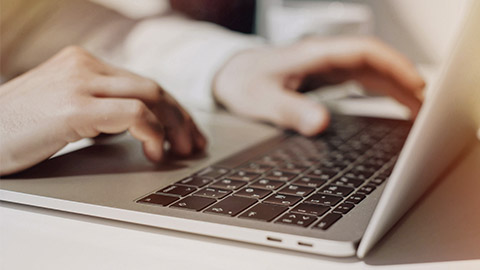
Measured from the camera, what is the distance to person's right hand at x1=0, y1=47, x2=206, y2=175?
416 millimetres

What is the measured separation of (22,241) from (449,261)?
264mm

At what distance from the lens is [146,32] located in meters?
1.01

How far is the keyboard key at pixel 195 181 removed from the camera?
16.8 inches

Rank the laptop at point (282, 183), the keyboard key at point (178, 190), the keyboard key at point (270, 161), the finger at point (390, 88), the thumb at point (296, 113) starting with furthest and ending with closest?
the finger at point (390, 88) < the thumb at point (296, 113) < the keyboard key at point (270, 161) < the keyboard key at point (178, 190) < the laptop at point (282, 183)

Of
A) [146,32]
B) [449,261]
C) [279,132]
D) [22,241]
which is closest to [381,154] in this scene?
[279,132]

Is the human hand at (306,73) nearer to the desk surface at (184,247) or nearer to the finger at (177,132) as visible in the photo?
the finger at (177,132)

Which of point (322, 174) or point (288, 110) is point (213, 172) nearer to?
point (322, 174)

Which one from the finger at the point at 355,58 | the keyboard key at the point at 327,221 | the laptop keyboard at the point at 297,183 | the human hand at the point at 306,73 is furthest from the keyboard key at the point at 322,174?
the finger at the point at 355,58

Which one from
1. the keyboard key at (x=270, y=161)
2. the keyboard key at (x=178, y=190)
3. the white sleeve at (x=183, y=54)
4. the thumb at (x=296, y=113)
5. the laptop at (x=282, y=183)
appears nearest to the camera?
the laptop at (x=282, y=183)

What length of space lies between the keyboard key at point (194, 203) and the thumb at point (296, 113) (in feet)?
0.95

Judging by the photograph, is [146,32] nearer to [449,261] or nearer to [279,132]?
[279,132]

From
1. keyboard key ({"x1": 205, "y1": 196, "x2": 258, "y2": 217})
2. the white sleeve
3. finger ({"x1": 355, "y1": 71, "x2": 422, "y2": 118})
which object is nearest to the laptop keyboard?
Answer: keyboard key ({"x1": 205, "y1": 196, "x2": 258, "y2": 217})

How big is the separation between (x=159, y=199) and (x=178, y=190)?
28 millimetres

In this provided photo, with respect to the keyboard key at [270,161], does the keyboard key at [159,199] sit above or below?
above
